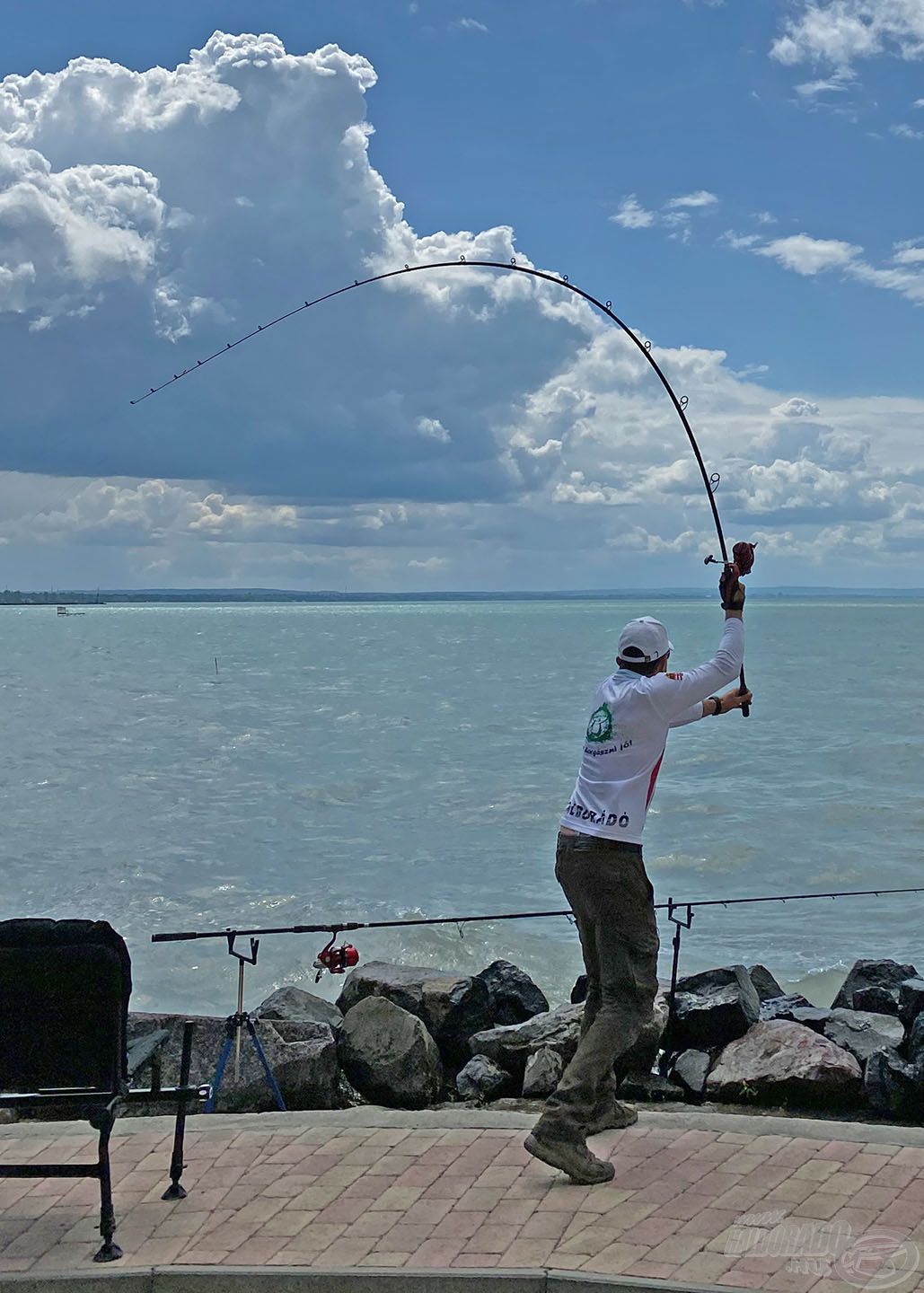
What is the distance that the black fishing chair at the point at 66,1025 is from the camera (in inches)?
196

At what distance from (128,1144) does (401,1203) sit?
1.35 m

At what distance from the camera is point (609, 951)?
5602 mm

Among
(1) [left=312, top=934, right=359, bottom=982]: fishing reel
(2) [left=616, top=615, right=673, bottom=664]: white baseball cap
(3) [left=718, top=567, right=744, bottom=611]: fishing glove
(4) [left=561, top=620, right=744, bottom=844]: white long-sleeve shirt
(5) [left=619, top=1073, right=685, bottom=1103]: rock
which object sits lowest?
(5) [left=619, top=1073, right=685, bottom=1103]: rock

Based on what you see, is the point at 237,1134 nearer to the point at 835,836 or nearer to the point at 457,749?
the point at 835,836

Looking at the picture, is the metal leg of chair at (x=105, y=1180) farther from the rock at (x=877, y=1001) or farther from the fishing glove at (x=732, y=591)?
the rock at (x=877, y=1001)

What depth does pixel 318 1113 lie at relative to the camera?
6.22 meters

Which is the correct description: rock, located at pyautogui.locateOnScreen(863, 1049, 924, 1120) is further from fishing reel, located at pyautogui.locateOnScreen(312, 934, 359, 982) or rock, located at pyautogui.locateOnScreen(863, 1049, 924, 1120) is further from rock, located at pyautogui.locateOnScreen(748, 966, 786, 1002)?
rock, located at pyautogui.locateOnScreen(748, 966, 786, 1002)

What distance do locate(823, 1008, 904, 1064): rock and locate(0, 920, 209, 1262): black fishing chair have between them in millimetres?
3701

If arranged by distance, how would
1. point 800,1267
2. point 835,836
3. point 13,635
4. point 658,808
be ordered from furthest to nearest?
point 13,635, point 658,808, point 835,836, point 800,1267

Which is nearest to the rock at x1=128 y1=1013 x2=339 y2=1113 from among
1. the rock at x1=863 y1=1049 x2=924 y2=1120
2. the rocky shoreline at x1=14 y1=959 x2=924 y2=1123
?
the rocky shoreline at x1=14 y1=959 x2=924 y2=1123

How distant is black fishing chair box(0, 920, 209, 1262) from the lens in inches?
196

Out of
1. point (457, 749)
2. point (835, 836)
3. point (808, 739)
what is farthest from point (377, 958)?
point (808, 739)

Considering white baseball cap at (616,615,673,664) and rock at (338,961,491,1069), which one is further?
rock at (338,961,491,1069)

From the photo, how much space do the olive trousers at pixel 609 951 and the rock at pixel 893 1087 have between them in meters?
1.46
